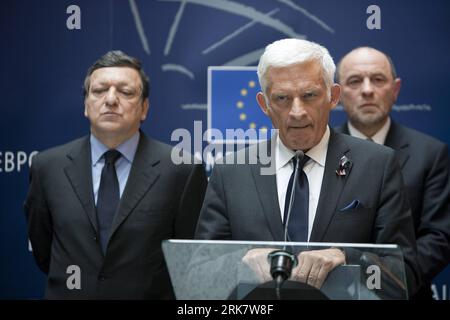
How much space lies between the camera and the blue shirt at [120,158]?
397cm

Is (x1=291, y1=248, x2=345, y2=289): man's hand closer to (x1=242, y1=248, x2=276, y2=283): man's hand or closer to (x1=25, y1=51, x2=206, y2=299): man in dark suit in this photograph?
(x1=242, y1=248, x2=276, y2=283): man's hand

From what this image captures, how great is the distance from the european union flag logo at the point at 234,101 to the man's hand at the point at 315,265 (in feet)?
8.99

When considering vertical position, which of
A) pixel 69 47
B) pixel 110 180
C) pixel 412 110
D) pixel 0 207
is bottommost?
pixel 0 207

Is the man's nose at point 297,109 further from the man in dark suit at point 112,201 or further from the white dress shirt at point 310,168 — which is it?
the man in dark suit at point 112,201

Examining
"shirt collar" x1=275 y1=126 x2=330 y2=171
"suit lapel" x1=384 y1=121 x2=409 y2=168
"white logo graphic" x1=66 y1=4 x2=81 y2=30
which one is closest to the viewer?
"shirt collar" x1=275 y1=126 x2=330 y2=171

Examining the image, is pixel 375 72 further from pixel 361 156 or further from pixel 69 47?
pixel 69 47

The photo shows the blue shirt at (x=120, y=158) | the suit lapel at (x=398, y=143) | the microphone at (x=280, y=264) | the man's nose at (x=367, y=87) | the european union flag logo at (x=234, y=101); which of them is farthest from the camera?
the european union flag logo at (x=234, y=101)

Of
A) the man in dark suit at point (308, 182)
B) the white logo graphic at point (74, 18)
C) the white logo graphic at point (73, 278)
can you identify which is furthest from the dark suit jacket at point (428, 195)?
the white logo graphic at point (74, 18)

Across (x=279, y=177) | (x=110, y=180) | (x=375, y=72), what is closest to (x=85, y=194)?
(x=110, y=180)

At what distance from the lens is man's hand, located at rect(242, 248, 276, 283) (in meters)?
2.18

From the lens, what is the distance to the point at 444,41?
4.98 metres

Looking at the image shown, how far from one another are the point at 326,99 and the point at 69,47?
2.46 meters

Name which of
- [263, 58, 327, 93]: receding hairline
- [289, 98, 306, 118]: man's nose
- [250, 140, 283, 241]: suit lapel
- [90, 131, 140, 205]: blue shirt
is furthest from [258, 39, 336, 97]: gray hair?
[90, 131, 140, 205]: blue shirt

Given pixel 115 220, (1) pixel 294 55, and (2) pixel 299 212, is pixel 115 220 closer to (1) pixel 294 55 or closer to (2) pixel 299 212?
(2) pixel 299 212
